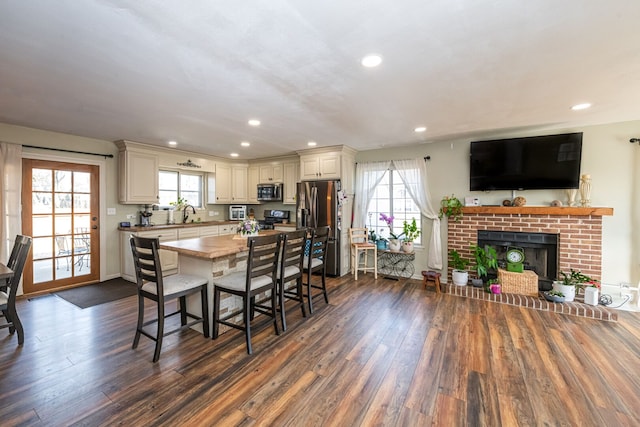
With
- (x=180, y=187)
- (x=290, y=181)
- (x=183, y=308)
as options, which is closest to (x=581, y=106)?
(x=290, y=181)

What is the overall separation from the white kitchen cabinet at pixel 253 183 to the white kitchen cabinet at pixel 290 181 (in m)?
0.82

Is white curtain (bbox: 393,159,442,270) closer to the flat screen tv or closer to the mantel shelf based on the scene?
the mantel shelf

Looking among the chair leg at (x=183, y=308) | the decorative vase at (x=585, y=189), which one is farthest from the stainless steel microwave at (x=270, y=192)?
the decorative vase at (x=585, y=189)

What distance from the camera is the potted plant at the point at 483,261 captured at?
391 cm

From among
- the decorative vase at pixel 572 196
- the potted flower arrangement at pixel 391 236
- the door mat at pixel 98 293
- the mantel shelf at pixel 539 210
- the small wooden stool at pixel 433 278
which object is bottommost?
the door mat at pixel 98 293

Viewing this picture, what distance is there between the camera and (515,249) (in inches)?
155

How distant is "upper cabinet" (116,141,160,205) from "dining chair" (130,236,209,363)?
2722 mm

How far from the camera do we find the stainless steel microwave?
580 cm

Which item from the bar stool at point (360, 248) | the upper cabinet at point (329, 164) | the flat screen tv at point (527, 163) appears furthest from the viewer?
the upper cabinet at point (329, 164)

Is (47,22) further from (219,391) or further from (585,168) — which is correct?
(585,168)

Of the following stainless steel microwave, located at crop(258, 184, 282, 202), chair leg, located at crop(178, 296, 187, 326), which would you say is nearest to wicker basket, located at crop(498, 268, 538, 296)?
chair leg, located at crop(178, 296, 187, 326)

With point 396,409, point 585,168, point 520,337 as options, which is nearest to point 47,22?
point 396,409

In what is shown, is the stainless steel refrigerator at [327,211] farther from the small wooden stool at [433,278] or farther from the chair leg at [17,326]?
the chair leg at [17,326]

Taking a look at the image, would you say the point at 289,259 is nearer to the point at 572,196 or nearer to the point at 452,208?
the point at 452,208
